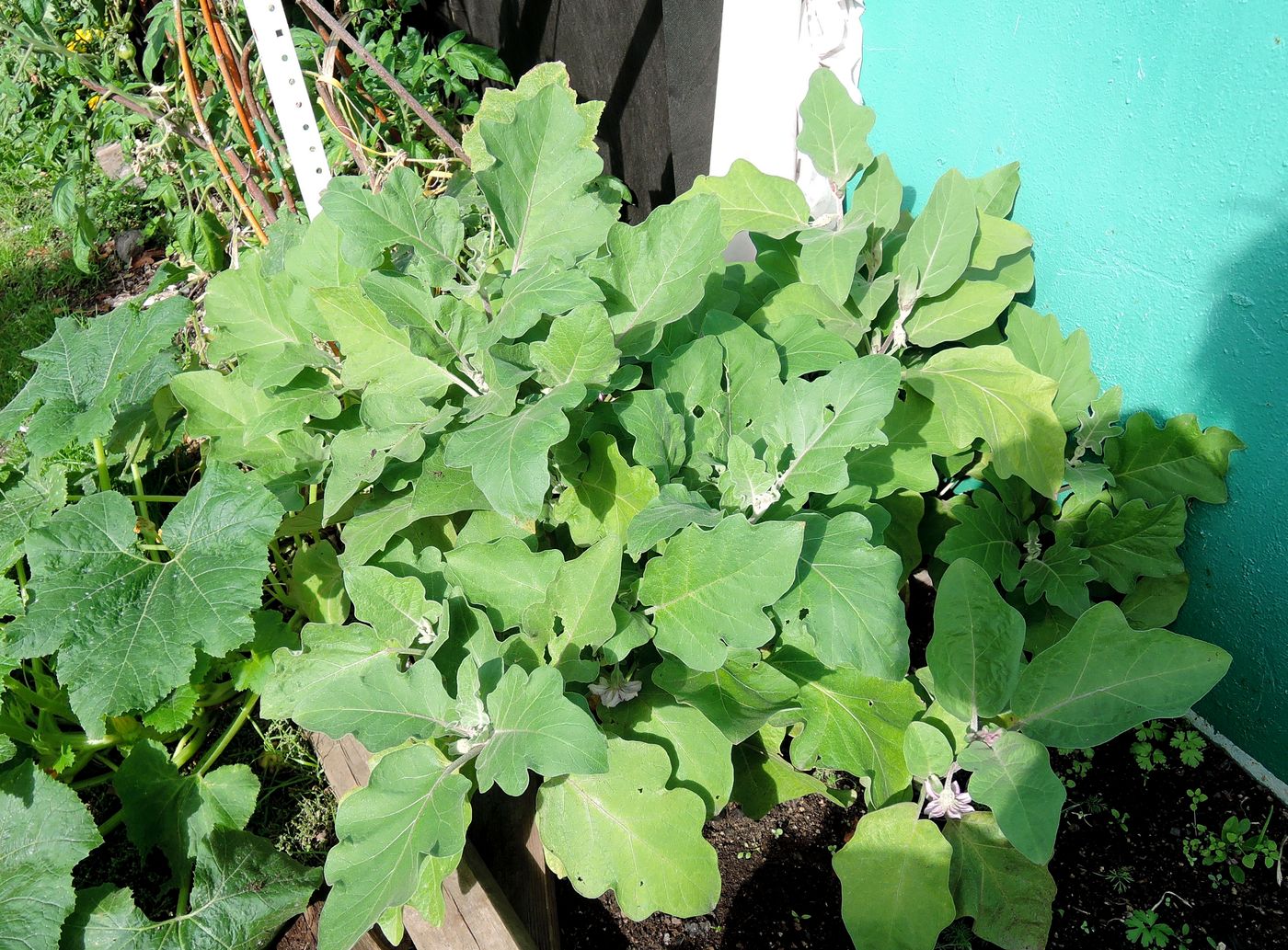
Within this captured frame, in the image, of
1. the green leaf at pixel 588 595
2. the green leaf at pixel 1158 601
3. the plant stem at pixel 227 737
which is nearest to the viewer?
the green leaf at pixel 588 595

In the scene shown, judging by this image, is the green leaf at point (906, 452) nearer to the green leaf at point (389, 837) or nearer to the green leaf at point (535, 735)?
the green leaf at point (535, 735)

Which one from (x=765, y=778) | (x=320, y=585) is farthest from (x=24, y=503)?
(x=765, y=778)

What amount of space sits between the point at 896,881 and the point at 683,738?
1.30ft

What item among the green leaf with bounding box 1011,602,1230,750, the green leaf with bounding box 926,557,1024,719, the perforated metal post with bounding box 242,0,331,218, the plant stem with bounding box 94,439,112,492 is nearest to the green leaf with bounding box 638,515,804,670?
the green leaf with bounding box 926,557,1024,719

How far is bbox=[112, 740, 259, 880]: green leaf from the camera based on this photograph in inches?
65.2

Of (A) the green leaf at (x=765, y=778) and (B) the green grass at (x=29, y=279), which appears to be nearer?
A: (A) the green leaf at (x=765, y=778)

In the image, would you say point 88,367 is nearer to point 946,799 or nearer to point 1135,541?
point 946,799

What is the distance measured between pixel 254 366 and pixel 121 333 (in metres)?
0.44

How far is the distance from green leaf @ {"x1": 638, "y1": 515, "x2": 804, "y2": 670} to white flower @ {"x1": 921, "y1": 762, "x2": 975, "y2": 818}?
1.43 feet

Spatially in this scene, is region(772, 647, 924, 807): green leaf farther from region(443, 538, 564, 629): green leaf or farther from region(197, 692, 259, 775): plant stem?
region(197, 692, 259, 775): plant stem

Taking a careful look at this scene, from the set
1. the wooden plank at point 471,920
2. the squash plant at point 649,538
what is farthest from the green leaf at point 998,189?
the wooden plank at point 471,920

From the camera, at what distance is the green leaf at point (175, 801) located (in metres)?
1.66

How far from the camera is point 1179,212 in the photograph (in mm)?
1500

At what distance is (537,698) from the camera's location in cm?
120
